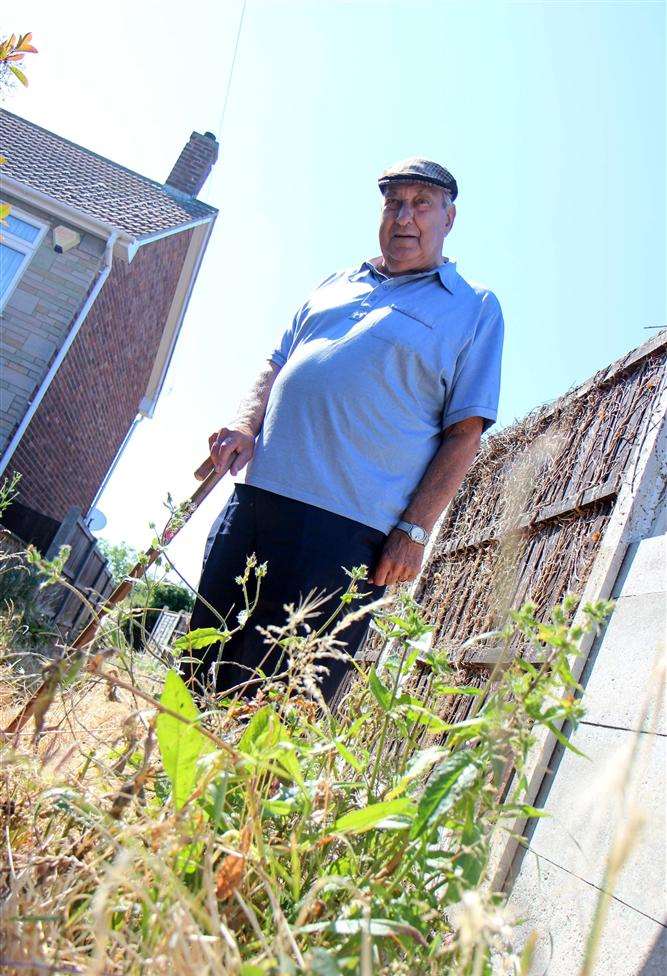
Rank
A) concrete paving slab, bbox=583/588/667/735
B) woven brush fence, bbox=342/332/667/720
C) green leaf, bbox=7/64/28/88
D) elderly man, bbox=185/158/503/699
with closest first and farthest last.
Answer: green leaf, bbox=7/64/28/88, concrete paving slab, bbox=583/588/667/735, elderly man, bbox=185/158/503/699, woven brush fence, bbox=342/332/667/720

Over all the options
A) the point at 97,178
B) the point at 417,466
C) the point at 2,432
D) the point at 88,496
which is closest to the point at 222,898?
the point at 417,466

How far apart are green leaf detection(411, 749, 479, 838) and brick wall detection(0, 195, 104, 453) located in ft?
33.2

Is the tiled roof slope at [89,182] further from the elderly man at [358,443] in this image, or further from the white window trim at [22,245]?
the elderly man at [358,443]

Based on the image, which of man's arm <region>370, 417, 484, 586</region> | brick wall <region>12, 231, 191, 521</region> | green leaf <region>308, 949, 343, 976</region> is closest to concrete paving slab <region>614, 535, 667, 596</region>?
man's arm <region>370, 417, 484, 586</region>

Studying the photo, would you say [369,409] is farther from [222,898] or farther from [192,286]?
[192,286]

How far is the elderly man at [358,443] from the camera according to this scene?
7.25ft

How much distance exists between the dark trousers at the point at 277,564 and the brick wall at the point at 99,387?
9.13 m

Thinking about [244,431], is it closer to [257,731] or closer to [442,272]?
Result: [442,272]

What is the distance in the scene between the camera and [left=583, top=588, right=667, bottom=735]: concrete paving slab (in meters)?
1.86

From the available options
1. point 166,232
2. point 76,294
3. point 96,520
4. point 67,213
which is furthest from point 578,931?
point 96,520

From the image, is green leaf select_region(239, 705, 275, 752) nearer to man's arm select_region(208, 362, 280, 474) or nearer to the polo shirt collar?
man's arm select_region(208, 362, 280, 474)

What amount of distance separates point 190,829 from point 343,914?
0.16m

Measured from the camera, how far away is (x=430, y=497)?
2.30 m

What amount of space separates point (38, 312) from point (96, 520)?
522cm
